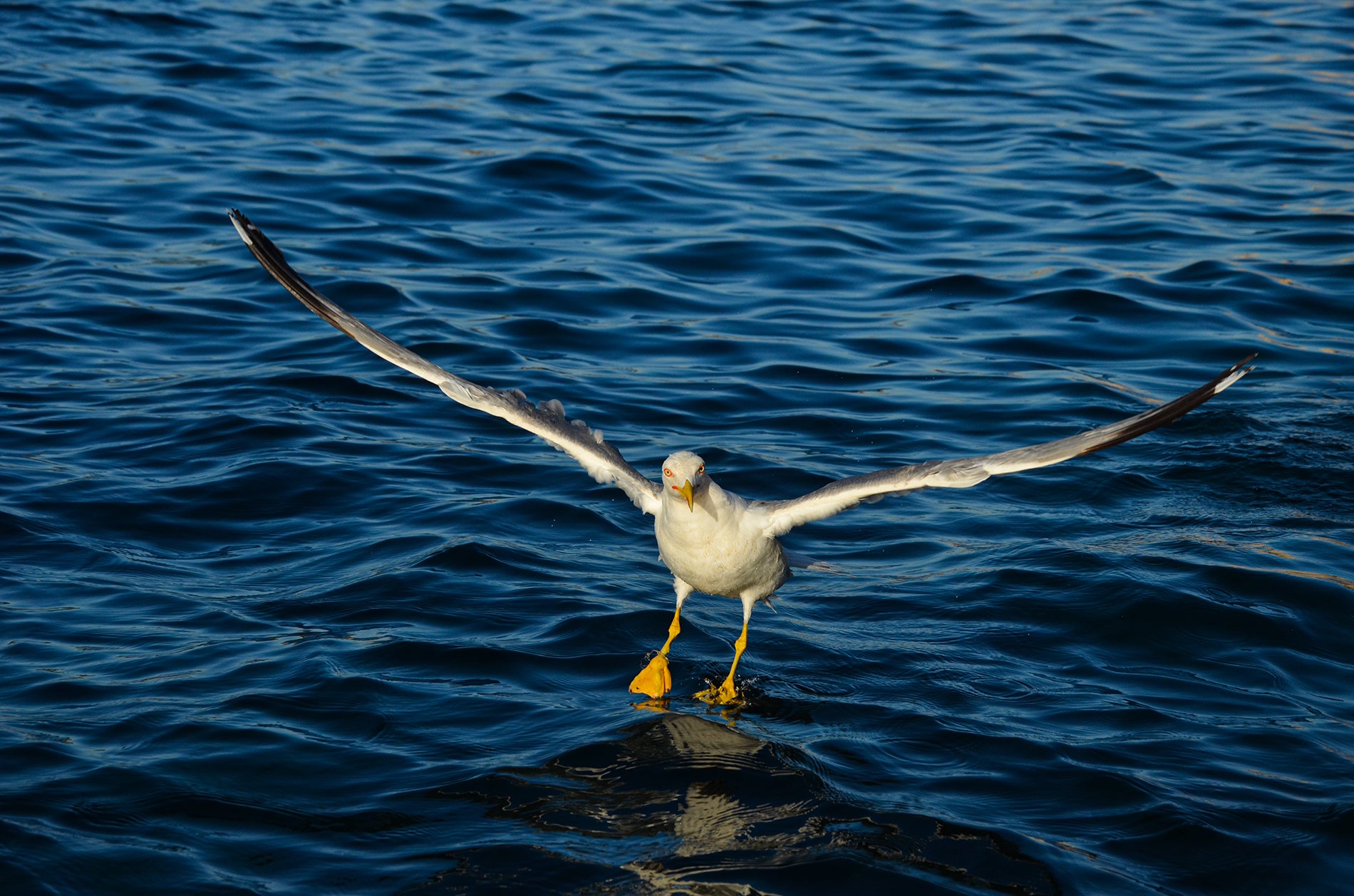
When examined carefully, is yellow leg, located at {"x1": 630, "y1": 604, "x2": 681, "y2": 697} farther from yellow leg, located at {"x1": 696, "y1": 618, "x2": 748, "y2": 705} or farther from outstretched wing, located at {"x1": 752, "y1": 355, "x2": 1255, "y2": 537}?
outstretched wing, located at {"x1": 752, "y1": 355, "x2": 1255, "y2": 537}

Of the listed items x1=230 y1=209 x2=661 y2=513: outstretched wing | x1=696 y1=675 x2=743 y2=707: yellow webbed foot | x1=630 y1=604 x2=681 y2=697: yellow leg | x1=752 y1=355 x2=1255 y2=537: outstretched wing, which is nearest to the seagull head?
x1=752 y1=355 x2=1255 y2=537: outstretched wing

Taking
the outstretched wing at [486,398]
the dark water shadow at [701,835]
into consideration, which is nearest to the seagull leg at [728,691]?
the dark water shadow at [701,835]

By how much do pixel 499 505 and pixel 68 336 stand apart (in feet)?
14.6

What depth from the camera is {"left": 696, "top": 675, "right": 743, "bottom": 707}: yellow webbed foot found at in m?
8.05

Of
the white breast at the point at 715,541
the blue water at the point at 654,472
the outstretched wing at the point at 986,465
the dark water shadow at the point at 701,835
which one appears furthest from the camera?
the white breast at the point at 715,541

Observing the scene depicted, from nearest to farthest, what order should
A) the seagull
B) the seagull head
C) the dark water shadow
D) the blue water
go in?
the dark water shadow → the blue water → the seagull → the seagull head

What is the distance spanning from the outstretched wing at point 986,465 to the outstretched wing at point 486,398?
3.44ft

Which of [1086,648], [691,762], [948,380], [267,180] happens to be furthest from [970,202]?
[691,762]

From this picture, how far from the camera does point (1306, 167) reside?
57.7 ft

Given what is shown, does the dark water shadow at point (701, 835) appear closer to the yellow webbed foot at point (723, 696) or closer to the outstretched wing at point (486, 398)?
the yellow webbed foot at point (723, 696)

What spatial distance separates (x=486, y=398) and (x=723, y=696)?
6.56 feet

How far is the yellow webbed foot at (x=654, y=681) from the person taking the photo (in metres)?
7.98

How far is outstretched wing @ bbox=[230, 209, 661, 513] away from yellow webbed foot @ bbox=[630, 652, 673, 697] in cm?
84

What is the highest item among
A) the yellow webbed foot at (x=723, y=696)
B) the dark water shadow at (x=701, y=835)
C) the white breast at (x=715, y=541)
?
the white breast at (x=715, y=541)
